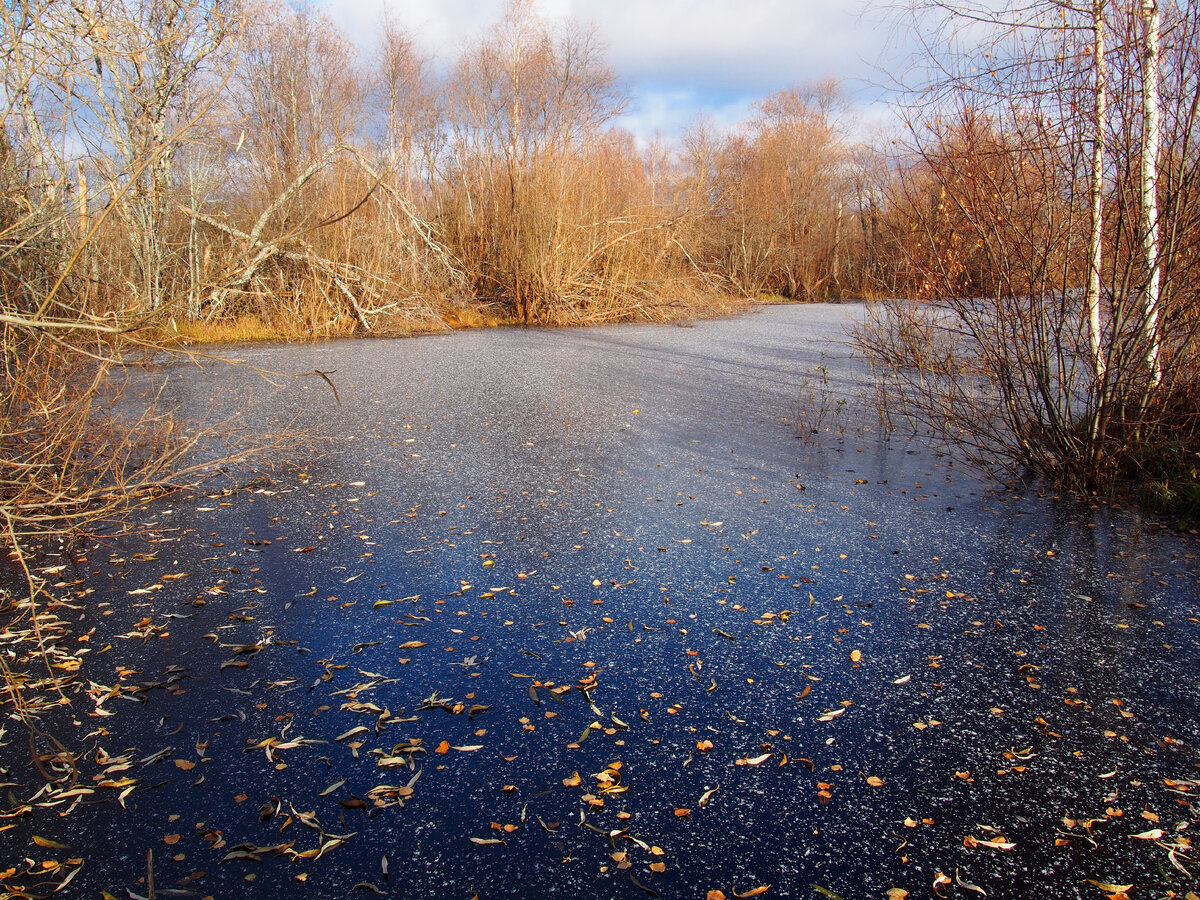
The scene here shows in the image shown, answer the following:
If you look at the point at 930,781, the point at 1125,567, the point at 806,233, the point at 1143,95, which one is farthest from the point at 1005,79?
the point at 806,233

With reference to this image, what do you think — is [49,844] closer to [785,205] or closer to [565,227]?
[565,227]

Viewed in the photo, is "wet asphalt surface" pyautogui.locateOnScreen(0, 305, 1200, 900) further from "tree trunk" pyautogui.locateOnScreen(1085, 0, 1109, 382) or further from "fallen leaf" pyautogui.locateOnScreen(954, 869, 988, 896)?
"tree trunk" pyautogui.locateOnScreen(1085, 0, 1109, 382)

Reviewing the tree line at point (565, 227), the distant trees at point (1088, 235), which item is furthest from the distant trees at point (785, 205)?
the distant trees at point (1088, 235)

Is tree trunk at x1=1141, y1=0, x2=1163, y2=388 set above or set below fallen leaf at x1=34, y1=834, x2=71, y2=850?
above

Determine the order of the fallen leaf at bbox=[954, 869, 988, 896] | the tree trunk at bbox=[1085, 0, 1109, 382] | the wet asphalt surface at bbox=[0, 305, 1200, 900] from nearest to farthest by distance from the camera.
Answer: the fallen leaf at bbox=[954, 869, 988, 896], the wet asphalt surface at bbox=[0, 305, 1200, 900], the tree trunk at bbox=[1085, 0, 1109, 382]

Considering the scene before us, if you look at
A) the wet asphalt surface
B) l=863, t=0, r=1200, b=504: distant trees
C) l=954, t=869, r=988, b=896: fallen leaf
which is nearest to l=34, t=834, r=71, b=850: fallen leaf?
the wet asphalt surface

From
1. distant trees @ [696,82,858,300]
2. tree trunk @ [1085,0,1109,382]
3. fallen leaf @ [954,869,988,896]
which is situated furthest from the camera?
distant trees @ [696,82,858,300]

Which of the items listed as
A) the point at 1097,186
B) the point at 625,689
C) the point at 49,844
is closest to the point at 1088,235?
the point at 1097,186

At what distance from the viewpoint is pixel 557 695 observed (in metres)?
2.68

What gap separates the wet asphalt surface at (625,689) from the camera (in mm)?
1968

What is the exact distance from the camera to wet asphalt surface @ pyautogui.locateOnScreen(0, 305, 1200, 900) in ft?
6.46

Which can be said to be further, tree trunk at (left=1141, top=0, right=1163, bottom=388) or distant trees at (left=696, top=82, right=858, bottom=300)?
distant trees at (left=696, top=82, right=858, bottom=300)

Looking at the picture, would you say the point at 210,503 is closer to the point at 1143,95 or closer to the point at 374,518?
the point at 374,518

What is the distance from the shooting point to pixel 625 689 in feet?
8.93
